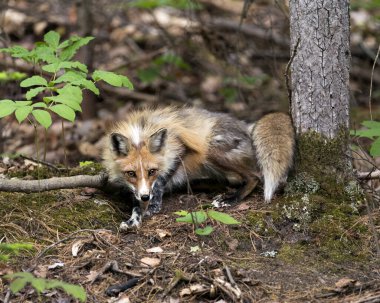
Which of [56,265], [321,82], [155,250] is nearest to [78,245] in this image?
[56,265]

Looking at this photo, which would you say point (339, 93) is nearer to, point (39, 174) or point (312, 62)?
point (312, 62)

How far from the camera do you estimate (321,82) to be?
18.2ft

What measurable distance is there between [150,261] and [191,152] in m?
2.04

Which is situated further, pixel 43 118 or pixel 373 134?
pixel 373 134

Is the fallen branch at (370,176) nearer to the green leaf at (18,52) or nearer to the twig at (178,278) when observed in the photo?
the twig at (178,278)

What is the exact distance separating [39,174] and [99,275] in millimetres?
2464

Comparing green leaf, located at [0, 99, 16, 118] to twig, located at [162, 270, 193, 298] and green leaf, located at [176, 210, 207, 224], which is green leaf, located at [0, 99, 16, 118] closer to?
green leaf, located at [176, 210, 207, 224]

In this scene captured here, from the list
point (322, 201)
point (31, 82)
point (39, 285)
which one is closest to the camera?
point (39, 285)

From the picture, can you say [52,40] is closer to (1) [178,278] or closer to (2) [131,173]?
(2) [131,173]

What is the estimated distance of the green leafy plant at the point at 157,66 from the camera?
39.3 ft

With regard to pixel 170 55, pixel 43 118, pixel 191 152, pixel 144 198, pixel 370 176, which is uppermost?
pixel 43 118

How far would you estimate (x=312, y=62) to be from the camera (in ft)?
18.1

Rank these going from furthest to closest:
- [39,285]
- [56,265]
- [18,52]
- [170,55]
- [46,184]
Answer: [170,55] → [18,52] → [46,184] → [56,265] → [39,285]

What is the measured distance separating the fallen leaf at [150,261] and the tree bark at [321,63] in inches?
80.3
